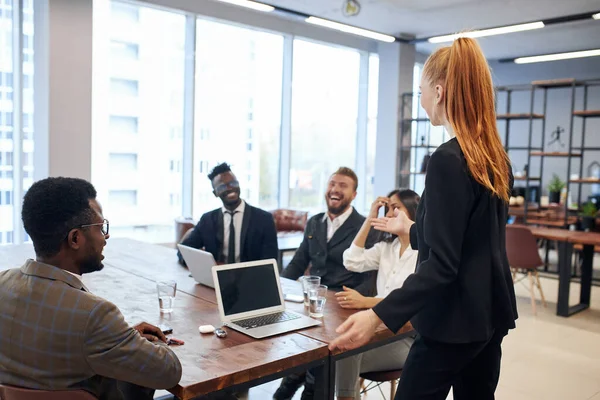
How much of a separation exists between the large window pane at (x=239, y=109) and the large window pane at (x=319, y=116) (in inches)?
14.8

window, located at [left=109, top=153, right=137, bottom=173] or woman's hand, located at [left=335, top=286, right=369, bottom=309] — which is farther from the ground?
window, located at [left=109, top=153, right=137, bottom=173]

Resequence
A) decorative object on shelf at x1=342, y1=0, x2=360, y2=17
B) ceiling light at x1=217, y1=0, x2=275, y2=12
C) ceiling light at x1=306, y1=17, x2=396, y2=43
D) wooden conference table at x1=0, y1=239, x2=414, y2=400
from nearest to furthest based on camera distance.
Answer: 1. wooden conference table at x1=0, y1=239, x2=414, y2=400
2. ceiling light at x1=217, y1=0, x2=275, y2=12
3. decorative object on shelf at x1=342, y1=0, x2=360, y2=17
4. ceiling light at x1=306, y1=17, x2=396, y2=43

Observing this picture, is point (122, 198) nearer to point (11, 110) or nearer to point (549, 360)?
point (11, 110)

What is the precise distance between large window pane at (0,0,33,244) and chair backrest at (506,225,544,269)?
5.00 m

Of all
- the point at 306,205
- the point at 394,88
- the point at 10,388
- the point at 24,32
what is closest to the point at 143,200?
the point at 24,32

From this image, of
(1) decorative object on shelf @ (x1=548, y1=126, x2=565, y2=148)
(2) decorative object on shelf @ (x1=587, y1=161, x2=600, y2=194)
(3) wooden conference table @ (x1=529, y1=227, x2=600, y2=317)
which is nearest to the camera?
(3) wooden conference table @ (x1=529, y1=227, x2=600, y2=317)

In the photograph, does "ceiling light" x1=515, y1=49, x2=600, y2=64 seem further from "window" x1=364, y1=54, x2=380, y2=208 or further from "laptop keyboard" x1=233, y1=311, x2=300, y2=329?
"laptop keyboard" x1=233, y1=311, x2=300, y2=329

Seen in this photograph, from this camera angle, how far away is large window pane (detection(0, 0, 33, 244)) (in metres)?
5.46

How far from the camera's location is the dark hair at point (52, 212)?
→ 4.61 ft

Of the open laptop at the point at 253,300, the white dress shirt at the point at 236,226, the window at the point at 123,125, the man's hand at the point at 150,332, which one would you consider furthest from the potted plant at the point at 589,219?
the man's hand at the point at 150,332

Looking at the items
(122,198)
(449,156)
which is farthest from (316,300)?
(122,198)

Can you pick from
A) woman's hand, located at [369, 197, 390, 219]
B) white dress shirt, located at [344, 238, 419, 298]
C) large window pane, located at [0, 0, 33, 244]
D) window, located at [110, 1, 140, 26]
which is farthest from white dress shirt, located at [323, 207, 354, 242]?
window, located at [110, 1, 140, 26]

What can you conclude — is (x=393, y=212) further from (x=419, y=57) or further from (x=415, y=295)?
(x=419, y=57)

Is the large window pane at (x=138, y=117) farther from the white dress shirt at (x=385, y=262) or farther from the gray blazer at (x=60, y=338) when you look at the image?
the gray blazer at (x=60, y=338)
